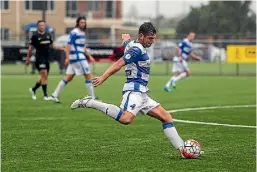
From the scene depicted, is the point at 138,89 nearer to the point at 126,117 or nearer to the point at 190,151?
the point at 126,117

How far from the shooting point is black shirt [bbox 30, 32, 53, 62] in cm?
2086

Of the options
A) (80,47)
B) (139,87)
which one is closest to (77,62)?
(80,47)

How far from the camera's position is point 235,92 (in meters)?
24.9

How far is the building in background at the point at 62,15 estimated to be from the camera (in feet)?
229

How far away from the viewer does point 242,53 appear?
1518 inches

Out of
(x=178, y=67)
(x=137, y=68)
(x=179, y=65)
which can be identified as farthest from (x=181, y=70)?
(x=137, y=68)

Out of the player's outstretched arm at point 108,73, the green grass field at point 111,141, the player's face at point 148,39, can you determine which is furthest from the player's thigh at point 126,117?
the player's face at point 148,39

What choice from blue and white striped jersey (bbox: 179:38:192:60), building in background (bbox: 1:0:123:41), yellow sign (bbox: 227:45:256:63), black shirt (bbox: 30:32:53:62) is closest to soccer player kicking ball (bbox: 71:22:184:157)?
black shirt (bbox: 30:32:53:62)

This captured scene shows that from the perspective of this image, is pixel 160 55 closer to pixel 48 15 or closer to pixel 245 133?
pixel 48 15

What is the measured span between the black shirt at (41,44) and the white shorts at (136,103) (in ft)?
35.9

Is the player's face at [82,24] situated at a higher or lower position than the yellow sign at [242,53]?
higher

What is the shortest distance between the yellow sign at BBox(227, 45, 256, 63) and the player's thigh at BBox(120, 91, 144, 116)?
28659 millimetres

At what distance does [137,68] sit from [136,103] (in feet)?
1.61

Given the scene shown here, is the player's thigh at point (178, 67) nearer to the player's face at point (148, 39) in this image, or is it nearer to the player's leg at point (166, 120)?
the player's leg at point (166, 120)
